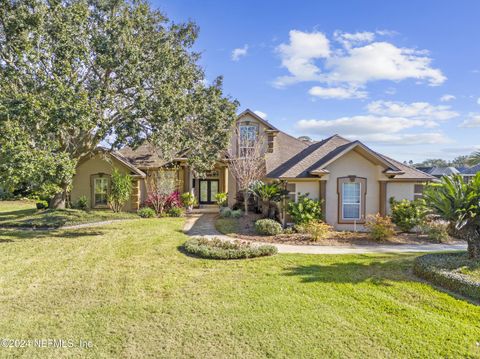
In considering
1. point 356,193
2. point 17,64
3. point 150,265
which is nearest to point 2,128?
point 17,64

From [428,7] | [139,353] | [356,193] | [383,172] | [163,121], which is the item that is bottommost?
[139,353]

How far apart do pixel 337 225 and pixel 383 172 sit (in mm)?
3834

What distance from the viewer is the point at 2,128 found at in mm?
11586

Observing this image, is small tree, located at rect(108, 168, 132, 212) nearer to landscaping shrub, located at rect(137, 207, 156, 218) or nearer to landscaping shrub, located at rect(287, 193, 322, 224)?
landscaping shrub, located at rect(137, 207, 156, 218)

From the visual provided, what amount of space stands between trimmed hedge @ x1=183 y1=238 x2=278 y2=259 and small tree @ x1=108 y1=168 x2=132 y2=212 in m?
11.3

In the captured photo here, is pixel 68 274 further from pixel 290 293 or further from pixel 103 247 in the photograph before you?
pixel 290 293

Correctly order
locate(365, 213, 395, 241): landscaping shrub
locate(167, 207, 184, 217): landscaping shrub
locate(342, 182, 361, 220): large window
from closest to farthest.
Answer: locate(365, 213, 395, 241): landscaping shrub, locate(342, 182, 361, 220): large window, locate(167, 207, 184, 217): landscaping shrub

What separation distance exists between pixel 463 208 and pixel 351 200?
24.4 feet

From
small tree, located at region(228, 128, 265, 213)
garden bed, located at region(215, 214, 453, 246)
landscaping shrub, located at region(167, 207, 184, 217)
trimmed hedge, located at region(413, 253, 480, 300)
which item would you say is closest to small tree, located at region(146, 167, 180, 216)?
landscaping shrub, located at region(167, 207, 184, 217)

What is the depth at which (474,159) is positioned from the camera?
1196cm

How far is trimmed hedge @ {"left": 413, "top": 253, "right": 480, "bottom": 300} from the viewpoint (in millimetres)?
7407

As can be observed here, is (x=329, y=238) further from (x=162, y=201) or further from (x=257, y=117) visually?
(x=257, y=117)

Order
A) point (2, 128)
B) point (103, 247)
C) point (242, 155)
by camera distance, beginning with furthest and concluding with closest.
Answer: point (242, 155), point (103, 247), point (2, 128)

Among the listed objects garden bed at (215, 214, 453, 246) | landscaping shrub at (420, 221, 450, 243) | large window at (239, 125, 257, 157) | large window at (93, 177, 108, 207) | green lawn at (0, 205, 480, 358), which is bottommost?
green lawn at (0, 205, 480, 358)
